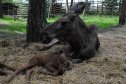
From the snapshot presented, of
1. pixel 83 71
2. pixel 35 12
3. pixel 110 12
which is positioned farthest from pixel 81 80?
pixel 110 12

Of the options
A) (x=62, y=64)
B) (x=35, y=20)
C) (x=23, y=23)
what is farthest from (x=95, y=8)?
(x=62, y=64)

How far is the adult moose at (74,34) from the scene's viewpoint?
663cm

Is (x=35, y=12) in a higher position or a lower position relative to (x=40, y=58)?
higher

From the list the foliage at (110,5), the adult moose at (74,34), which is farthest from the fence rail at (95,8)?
the adult moose at (74,34)

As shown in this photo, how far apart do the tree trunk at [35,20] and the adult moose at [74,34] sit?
1.71 m

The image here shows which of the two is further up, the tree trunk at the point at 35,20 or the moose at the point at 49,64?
the tree trunk at the point at 35,20

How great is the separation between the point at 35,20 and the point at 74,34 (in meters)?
2.33

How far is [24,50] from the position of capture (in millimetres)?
7727

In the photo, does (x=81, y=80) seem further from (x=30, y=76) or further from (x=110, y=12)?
(x=110, y=12)

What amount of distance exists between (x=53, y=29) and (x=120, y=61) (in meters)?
1.57

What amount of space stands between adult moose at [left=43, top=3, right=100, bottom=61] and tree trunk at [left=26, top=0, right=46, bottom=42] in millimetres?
1708

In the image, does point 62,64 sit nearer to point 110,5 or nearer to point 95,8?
point 110,5

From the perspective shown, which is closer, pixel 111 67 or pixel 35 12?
pixel 111 67

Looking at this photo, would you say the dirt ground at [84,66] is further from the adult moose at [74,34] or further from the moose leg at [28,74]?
the adult moose at [74,34]
